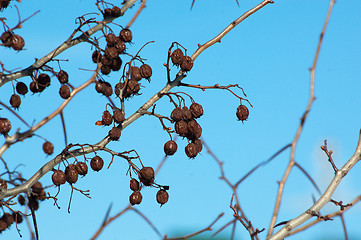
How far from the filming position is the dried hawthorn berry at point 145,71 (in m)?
2.82

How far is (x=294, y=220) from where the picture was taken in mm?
2648

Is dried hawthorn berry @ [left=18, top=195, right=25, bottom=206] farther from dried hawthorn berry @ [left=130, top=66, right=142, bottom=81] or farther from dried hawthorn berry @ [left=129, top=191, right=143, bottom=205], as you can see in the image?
dried hawthorn berry @ [left=130, top=66, right=142, bottom=81]

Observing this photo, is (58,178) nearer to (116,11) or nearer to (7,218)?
(7,218)

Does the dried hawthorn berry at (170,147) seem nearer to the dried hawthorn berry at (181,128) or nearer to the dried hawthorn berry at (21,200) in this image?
the dried hawthorn berry at (181,128)

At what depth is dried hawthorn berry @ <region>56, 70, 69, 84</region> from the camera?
291 centimetres

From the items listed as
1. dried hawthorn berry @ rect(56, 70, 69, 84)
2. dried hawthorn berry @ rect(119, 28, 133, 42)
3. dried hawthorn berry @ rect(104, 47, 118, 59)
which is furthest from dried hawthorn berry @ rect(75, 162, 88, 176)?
dried hawthorn berry @ rect(119, 28, 133, 42)

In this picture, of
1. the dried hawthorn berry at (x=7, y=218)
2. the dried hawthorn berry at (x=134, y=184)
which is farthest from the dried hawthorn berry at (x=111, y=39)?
the dried hawthorn berry at (x=7, y=218)

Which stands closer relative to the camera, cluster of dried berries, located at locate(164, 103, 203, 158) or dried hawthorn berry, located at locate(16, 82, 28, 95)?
cluster of dried berries, located at locate(164, 103, 203, 158)

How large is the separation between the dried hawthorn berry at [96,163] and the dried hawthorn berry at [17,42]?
0.85 m

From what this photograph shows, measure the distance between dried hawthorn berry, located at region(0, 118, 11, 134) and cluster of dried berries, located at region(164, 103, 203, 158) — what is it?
A: 107 cm

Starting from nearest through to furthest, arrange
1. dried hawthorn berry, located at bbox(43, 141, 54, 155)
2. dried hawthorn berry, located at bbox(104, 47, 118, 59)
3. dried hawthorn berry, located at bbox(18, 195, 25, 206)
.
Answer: dried hawthorn berry, located at bbox(104, 47, 118, 59), dried hawthorn berry, located at bbox(43, 141, 54, 155), dried hawthorn berry, located at bbox(18, 195, 25, 206)

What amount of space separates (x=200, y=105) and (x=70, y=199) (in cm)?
96

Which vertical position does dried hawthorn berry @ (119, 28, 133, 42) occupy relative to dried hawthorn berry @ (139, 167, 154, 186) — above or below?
above

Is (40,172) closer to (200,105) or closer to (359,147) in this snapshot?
(200,105)
